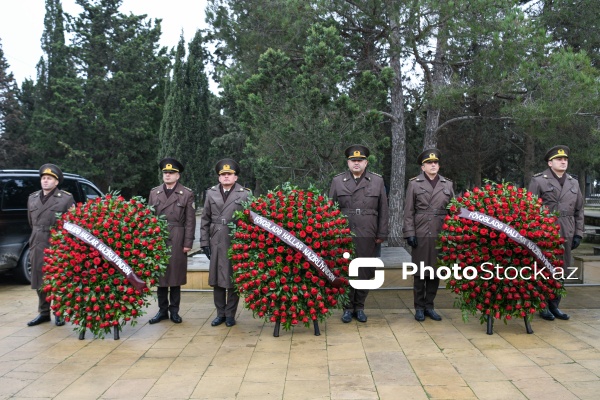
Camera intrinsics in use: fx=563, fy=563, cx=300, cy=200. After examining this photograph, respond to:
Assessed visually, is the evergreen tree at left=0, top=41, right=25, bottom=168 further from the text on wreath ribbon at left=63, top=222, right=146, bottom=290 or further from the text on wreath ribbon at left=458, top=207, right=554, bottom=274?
the text on wreath ribbon at left=458, top=207, right=554, bottom=274

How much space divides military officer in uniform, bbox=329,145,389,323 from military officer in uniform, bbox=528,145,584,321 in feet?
5.58

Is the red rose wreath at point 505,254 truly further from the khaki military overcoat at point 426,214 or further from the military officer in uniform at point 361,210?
the military officer in uniform at point 361,210

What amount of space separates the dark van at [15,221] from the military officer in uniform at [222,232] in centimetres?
398

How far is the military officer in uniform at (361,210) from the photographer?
628cm

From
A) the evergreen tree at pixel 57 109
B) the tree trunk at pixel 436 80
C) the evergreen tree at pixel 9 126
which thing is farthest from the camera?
the evergreen tree at pixel 9 126

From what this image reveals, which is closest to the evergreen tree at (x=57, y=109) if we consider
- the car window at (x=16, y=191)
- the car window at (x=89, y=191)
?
the car window at (x=89, y=191)

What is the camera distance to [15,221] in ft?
28.1

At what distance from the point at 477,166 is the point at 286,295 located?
1809 cm

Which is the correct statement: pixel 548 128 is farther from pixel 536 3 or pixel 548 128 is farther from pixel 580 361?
pixel 580 361

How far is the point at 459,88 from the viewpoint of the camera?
12.2m

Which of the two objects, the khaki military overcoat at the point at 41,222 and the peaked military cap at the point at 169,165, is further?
the peaked military cap at the point at 169,165

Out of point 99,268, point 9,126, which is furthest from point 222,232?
point 9,126

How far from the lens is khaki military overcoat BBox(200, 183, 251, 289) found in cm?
608
